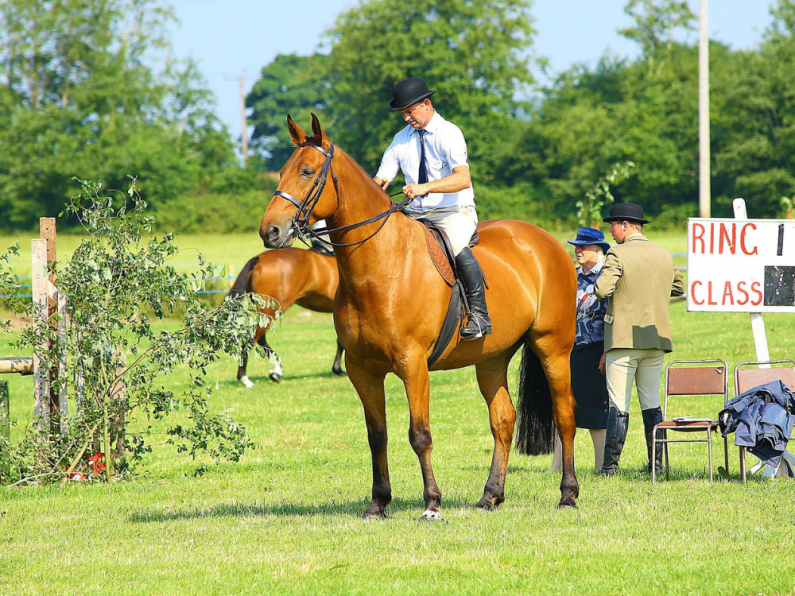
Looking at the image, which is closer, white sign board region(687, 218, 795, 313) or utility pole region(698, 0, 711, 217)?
white sign board region(687, 218, 795, 313)

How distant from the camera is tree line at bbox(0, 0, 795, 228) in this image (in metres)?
50.5

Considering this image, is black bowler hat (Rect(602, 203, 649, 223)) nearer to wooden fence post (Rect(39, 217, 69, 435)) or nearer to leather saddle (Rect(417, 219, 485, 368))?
leather saddle (Rect(417, 219, 485, 368))

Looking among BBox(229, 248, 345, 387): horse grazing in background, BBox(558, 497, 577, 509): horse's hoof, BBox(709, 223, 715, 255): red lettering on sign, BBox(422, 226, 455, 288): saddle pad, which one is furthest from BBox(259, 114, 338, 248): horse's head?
BBox(229, 248, 345, 387): horse grazing in background

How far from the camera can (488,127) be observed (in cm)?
5847

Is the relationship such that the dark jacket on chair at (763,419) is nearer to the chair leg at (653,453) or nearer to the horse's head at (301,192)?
the chair leg at (653,453)

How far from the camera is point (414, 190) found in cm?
616

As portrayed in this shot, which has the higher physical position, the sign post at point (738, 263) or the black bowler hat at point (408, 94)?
the black bowler hat at point (408, 94)

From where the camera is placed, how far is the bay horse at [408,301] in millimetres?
6047

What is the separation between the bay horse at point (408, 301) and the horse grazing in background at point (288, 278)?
31.1 ft

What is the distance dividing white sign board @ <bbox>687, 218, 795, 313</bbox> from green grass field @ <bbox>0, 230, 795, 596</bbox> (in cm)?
164

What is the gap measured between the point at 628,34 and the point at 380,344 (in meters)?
59.4

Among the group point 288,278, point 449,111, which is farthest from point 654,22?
point 288,278

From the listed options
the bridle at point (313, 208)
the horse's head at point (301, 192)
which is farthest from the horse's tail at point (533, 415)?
the horse's head at point (301, 192)

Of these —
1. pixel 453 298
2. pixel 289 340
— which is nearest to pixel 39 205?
pixel 289 340
